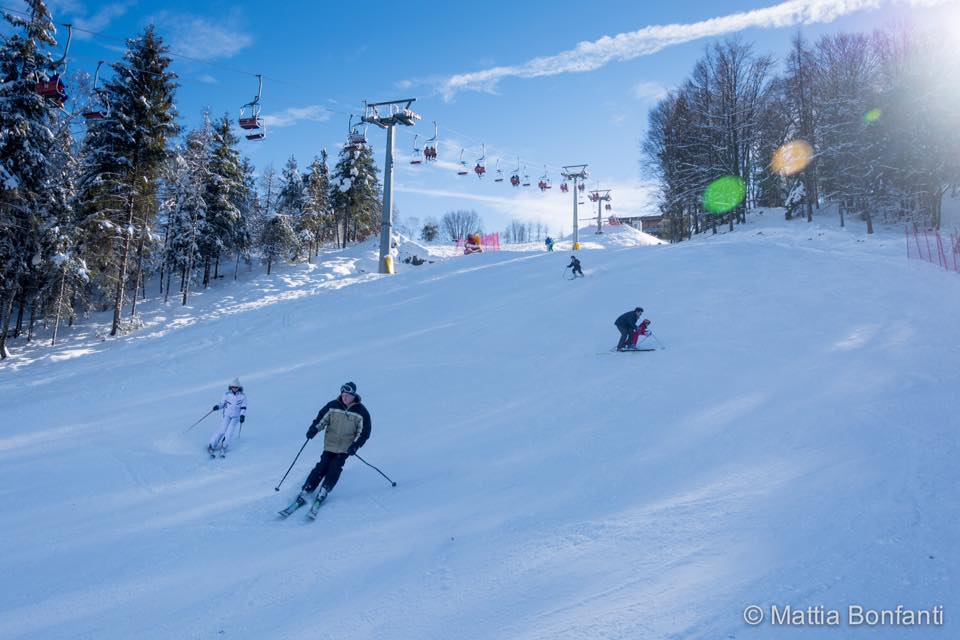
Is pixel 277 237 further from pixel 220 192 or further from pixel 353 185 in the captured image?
pixel 353 185

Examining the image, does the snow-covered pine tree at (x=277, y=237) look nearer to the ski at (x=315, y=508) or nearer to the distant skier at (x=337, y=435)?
the distant skier at (x=337, y=435)

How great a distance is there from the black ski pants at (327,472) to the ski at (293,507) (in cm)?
15

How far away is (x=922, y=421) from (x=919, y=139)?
27081 millimetres

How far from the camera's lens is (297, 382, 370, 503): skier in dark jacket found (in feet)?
21.5

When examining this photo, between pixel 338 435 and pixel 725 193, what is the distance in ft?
124

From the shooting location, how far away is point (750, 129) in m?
36.8

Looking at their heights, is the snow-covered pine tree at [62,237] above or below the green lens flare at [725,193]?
below

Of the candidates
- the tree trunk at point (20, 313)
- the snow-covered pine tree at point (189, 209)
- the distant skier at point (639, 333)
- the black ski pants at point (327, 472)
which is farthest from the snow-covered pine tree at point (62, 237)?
the distant skier at point (639, 333)

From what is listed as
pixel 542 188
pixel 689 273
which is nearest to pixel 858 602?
pixel 689 273

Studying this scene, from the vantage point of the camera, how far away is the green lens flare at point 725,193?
119ft

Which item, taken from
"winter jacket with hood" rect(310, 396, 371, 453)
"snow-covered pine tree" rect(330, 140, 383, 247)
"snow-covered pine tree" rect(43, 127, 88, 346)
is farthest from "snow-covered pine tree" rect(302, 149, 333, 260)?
"winter jacket with hood" rect(310, 396, 371, 453)

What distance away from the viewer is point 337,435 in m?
6.65

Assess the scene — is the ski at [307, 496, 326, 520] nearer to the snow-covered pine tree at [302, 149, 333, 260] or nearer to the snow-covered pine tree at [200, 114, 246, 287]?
the snow-covered pine tree at [200, 114, 246, 287]

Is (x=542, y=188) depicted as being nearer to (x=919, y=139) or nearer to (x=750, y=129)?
(x=750, y=129)
